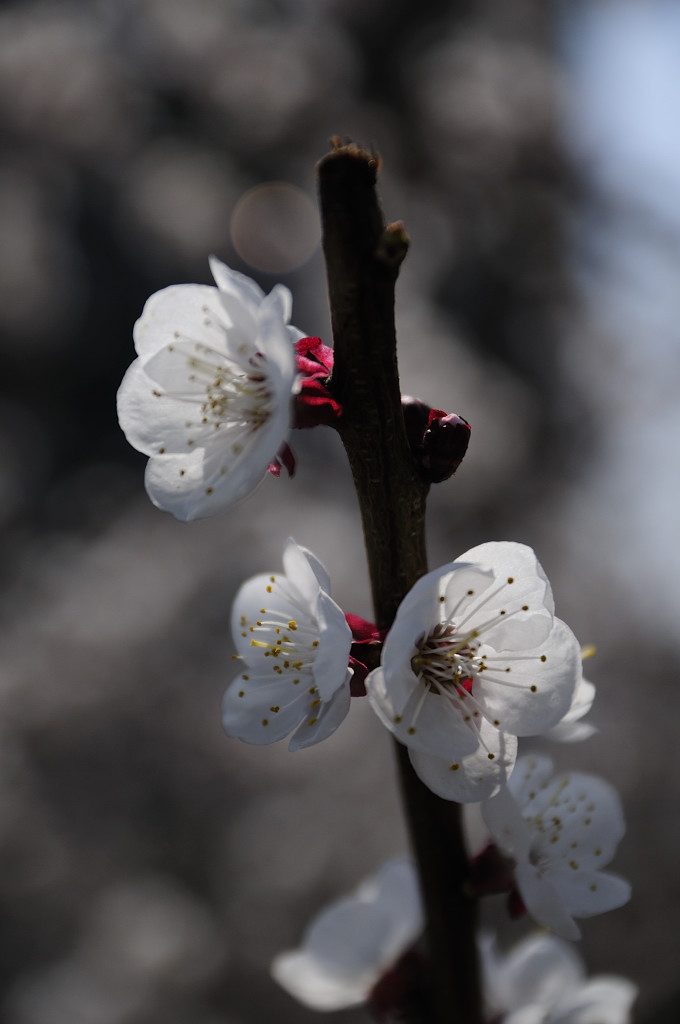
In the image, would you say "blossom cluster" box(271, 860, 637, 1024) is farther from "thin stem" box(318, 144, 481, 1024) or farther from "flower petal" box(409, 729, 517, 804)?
"flower petal" box(409, 729, 517, 804)

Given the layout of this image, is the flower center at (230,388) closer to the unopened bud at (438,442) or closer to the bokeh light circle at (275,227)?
the unopened bud at (438,442)

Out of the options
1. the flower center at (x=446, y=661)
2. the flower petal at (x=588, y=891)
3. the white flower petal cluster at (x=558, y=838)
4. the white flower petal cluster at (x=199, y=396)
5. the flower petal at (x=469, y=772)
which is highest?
the white flower petal cluster at (x=199, y=396)

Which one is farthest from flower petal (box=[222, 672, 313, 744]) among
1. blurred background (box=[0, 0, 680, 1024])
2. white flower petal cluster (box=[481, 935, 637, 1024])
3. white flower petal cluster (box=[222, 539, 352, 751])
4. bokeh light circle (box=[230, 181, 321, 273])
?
bokeh light circle (box=[230, 181, 321, 273])

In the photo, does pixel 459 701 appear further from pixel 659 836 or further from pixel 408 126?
pixel 408 126

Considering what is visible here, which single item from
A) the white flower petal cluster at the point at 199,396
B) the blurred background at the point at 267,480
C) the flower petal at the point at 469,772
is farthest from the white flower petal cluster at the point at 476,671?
the blurred background at the point at 267,480

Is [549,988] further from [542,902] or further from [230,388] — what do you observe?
[230,388]

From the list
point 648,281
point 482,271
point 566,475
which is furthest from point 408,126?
point 566,475
